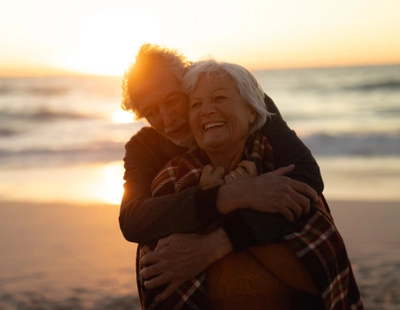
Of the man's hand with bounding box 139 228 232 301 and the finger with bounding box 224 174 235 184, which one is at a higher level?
the finger with bounding box 224 174 235 184

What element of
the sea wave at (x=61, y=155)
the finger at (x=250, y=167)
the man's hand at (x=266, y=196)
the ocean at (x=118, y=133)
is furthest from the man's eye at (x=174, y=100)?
the sea wave at (x=61, y=155)

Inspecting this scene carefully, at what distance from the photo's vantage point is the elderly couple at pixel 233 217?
243 cm

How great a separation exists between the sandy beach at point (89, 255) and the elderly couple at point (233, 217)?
219 cm

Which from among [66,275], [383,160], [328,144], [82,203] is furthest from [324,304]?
[328,144]

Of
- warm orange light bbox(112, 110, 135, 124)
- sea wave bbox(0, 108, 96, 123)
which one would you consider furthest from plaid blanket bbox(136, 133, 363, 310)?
sea wave bbox(0, 108, 96, 123)

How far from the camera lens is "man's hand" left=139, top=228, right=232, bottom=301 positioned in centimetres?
244

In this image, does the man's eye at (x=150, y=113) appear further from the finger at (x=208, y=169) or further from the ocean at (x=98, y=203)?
the ocean at (x=98, y=203)

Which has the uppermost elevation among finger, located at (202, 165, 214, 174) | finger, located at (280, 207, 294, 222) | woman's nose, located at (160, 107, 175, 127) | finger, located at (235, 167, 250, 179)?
woman's nose, located at (160, 107, 175, 127)

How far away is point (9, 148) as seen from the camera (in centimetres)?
1425

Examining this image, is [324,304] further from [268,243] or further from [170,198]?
[170,198]

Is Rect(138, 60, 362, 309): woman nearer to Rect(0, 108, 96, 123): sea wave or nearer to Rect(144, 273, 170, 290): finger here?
Rect(144, 273, 170, 290): finger

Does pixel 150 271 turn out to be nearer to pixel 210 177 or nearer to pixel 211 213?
pixel 211 213

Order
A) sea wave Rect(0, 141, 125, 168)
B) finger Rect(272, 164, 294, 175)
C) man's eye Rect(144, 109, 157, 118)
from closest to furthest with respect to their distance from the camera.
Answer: finger Rect(272, 164, 294, 175), man's eye Rect(144, 109, 157, 118), sea wave Rect(0, 141, 125, 168)

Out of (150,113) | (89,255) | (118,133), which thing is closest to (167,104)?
(150,113)
